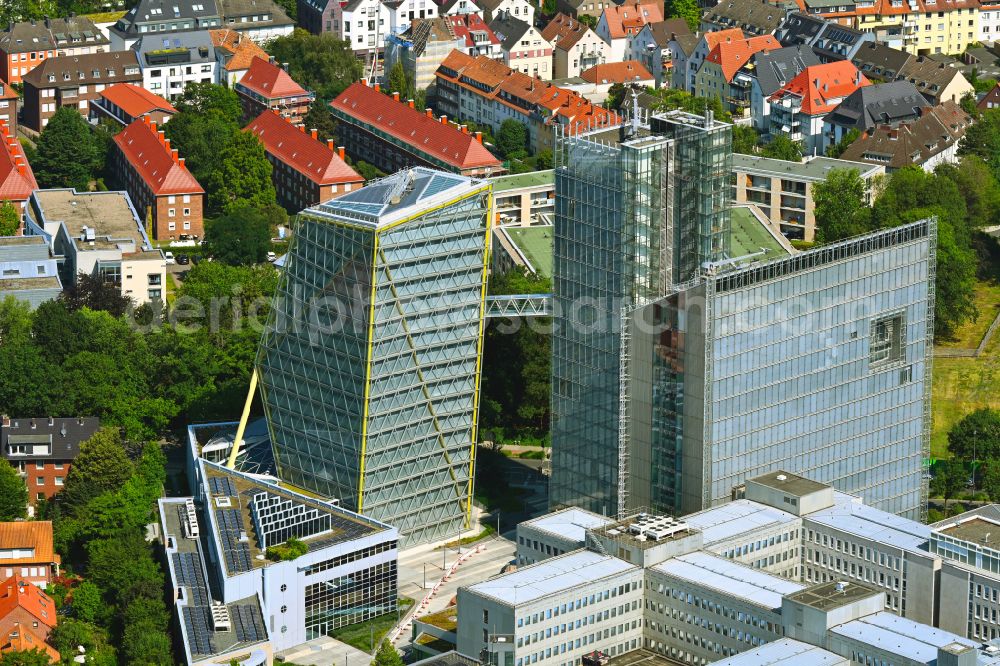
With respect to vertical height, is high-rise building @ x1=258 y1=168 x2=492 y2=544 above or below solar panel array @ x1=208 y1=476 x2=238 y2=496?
above

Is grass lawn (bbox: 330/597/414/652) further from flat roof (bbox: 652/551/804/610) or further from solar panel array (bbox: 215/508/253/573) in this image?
flat roof (bbox: 652/551/804/610)

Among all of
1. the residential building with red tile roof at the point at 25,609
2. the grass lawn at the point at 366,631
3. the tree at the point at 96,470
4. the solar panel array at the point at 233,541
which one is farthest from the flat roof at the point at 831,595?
the tree at the point at 96,470

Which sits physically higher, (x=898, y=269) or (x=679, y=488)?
(x=898, y=269)

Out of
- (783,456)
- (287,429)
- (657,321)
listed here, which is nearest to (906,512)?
(783,456)

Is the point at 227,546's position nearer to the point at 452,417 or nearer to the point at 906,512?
the point at 452,417

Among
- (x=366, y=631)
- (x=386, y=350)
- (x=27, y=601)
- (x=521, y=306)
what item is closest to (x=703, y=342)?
(x=386, y=350)

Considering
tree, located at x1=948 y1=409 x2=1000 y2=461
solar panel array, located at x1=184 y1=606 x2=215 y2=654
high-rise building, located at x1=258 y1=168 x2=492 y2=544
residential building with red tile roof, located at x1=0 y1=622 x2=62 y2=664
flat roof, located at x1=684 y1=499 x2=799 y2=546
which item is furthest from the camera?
tree, located at x1=948 y1=409 x2=1000 y2=461

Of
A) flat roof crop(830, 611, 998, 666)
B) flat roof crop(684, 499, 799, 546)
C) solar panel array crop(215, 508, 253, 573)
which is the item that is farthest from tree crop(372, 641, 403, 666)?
flat roof crop(830, 611, 998, 666)

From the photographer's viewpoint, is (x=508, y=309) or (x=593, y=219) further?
(x=508, y=309)
